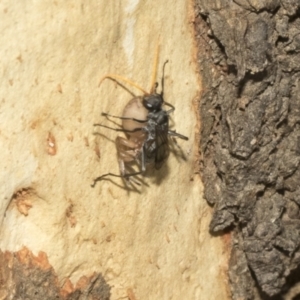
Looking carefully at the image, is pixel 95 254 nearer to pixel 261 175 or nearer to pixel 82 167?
pixel 82 167

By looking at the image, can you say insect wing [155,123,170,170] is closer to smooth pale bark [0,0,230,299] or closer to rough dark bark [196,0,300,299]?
smooth pale bark [0,0,230,299]

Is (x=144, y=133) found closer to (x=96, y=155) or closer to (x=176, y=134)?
(x=176, y=134)

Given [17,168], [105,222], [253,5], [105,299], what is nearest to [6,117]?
[17,168]

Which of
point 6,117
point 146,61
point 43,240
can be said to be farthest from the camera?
point 146,61

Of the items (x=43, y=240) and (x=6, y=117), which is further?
(x=43, y=240)

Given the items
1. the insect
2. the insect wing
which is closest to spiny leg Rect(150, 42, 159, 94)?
the insect

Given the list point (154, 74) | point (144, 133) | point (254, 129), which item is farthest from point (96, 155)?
point (254, 129)

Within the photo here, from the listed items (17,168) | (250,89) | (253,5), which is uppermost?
(253,5)

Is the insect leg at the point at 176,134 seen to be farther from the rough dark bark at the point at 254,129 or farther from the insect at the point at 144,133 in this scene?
the rough dark bark at the point at 254,129
